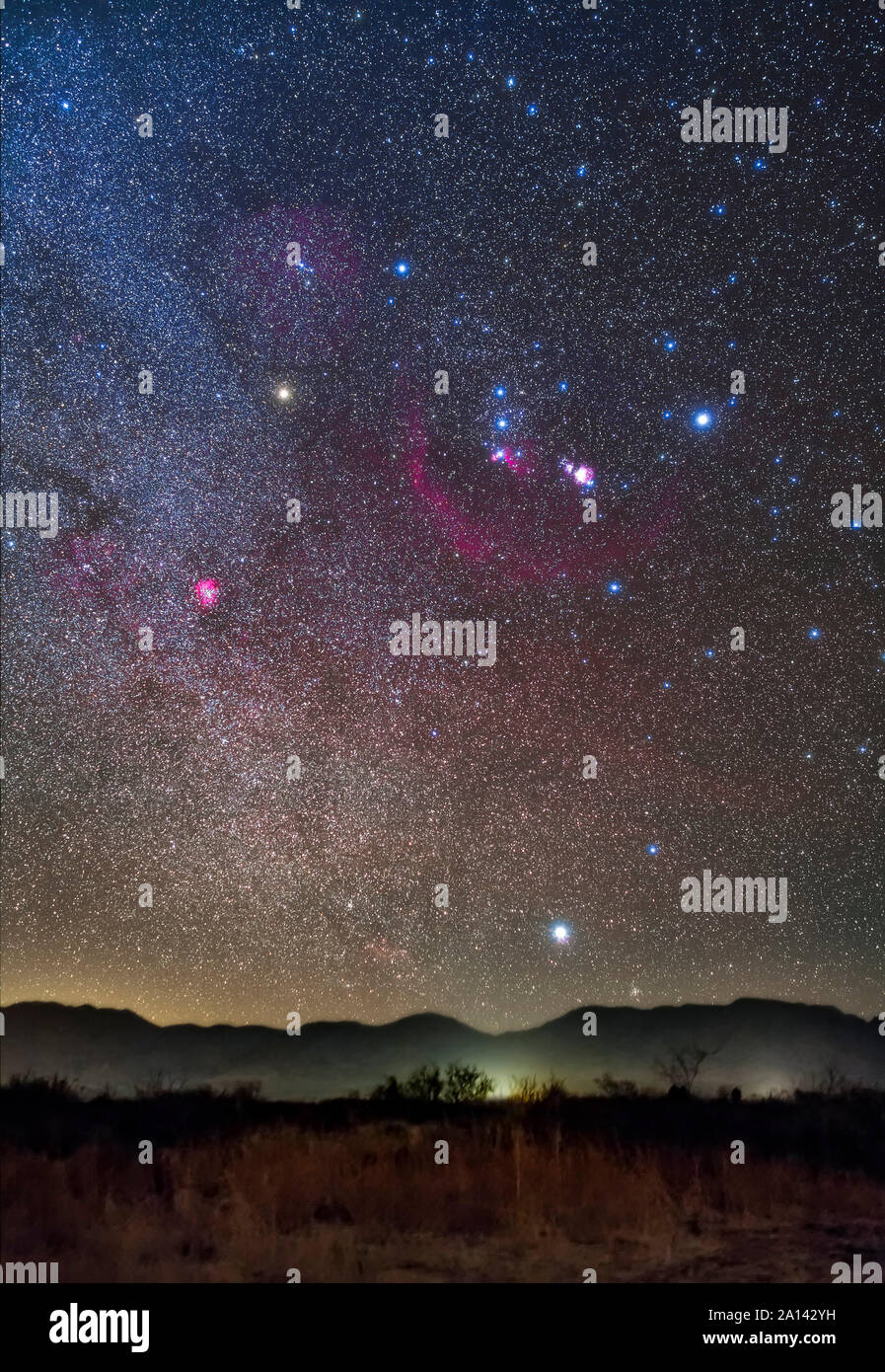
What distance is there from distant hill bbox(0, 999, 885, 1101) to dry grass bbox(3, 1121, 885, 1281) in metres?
0.78

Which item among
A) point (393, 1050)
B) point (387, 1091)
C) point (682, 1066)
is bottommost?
point (387, 1091)

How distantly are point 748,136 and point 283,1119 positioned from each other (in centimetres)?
1154

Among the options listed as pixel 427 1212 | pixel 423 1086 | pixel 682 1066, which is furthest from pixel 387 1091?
pixel 682 1066

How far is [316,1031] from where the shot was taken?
10.3 meters

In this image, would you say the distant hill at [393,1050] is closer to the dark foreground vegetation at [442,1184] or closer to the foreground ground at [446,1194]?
the dark foreground vegetation at [442,1184]

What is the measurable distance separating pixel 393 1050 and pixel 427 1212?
1.78 meters

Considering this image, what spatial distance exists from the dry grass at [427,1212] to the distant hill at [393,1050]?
30.8 inches

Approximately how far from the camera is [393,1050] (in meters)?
10.3

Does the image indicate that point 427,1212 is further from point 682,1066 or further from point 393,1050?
point 682,1066

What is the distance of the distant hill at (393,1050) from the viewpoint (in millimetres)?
10195

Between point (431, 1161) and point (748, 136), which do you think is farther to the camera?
point (748, 136)
